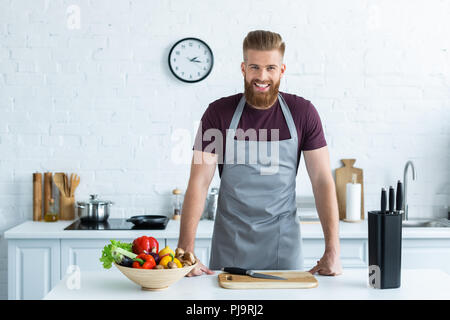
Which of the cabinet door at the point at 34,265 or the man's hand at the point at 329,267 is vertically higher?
the man's hand at the point at 329,267

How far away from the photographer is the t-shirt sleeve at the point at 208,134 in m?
2.32

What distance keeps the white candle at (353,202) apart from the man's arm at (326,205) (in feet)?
4.32

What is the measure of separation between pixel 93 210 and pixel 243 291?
1964mm

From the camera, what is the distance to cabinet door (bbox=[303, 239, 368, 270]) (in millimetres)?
3271

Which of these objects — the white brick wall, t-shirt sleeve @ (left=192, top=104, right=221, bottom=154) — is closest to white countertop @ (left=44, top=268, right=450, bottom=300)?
t-shirt sleeve @ (left=192, top=104, right=221, bottom=154)

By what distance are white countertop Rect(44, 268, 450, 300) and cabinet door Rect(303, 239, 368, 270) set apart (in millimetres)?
1340

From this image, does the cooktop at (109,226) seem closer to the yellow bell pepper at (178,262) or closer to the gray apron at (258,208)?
the gray apron at (258,208)

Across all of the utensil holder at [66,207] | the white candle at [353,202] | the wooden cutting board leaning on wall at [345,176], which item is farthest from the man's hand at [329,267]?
the utensil holder at [66,207]

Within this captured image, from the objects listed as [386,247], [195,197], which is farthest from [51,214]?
[386,247]

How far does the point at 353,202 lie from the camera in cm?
364

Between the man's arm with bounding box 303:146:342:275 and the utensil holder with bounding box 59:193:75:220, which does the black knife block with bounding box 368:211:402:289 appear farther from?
the utensil holder with bounding box 59:193:75:220

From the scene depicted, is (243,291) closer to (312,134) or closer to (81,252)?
(312,134)

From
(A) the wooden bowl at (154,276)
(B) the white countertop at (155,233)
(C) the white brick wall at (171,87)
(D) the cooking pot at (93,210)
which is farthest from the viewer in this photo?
(C) the white brick wall at (171,87)
